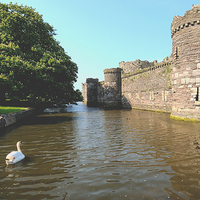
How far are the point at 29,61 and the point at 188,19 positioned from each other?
1508 centimetres

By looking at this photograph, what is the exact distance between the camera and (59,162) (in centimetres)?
496

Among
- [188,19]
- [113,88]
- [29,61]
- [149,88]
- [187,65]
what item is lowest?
[149,88]

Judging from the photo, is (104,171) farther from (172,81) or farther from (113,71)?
(113,71)

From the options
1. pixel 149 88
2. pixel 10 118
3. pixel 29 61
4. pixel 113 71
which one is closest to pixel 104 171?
pixel 10 118

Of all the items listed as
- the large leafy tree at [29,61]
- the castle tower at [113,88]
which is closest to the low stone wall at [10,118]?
the large leafy tree at [29,61]

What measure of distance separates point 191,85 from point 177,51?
3.20 meters

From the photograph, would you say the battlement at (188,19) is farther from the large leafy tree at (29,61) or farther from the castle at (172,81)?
the large leafy tree at (29,61)

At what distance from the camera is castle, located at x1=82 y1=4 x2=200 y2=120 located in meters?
12.2

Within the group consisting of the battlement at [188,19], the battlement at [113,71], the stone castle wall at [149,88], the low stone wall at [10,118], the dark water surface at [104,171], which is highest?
the battlement at [188,19]

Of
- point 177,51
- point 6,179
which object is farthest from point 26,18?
point 6,179

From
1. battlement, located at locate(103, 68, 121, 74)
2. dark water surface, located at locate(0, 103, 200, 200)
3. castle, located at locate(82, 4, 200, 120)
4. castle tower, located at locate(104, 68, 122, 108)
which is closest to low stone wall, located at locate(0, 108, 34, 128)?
dark water surface, located at locate(0, 103, 200, 200)

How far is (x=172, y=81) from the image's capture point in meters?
14.1

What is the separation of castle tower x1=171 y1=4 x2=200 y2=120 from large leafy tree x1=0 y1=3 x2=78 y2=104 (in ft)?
37.4

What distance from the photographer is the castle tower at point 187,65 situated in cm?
1208
